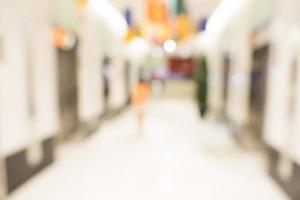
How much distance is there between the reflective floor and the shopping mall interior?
0.6 inches

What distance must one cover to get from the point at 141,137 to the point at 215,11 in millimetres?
3549

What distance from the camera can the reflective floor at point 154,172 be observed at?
302 centimetres

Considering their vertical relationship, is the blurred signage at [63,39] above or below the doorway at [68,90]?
above

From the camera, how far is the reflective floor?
3.02 meters

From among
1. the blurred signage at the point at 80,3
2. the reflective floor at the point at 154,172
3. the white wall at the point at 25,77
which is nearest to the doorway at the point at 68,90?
the reflective floor at the point at 154,172

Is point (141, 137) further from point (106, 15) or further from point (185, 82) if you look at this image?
point (185, 82)

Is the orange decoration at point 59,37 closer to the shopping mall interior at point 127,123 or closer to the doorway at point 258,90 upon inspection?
the shopping mall interior at point 127,123

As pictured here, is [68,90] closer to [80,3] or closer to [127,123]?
[80,3]

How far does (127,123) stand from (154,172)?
442 centimetres

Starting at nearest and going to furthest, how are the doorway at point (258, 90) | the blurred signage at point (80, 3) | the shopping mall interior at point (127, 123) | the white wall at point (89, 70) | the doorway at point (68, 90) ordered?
the shopping mall interior at point (127, 123), the doorway at point (258, 90), the blurred signage at point (80, 3), the doorway at point (68, 90), the white wall at point (89, 70)

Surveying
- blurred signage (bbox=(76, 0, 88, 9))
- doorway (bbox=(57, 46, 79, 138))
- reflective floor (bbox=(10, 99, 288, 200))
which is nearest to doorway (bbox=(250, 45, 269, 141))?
reflective floor (bbox=(10, 99, 288, 200))

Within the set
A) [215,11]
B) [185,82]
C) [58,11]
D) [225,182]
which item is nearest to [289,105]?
[225,182]

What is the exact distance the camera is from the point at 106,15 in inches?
272

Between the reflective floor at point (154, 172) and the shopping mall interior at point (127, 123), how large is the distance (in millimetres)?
16
